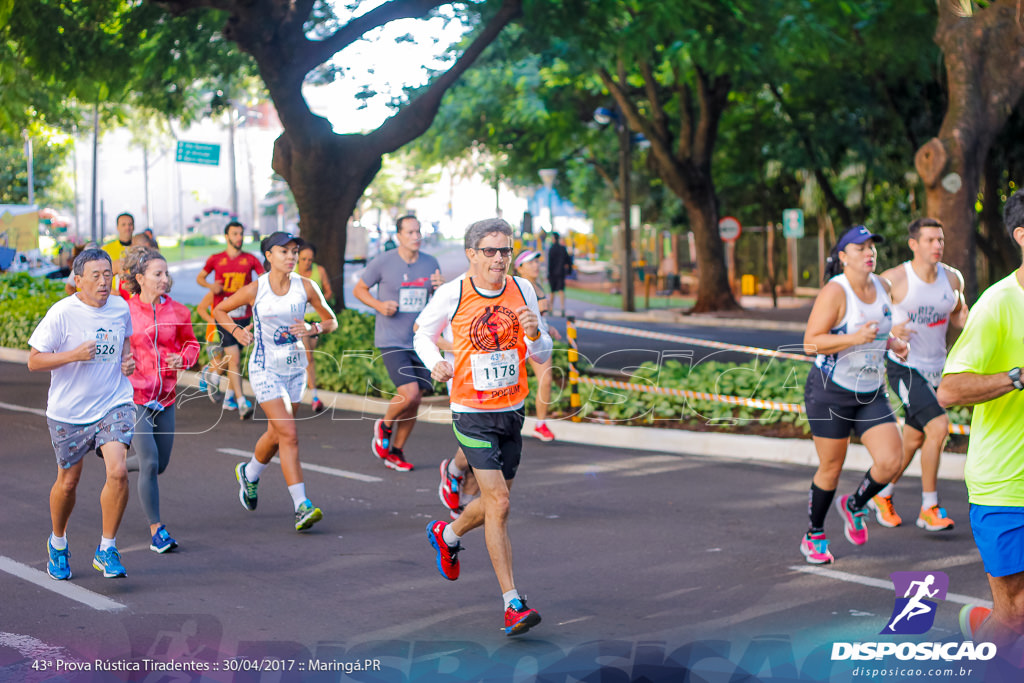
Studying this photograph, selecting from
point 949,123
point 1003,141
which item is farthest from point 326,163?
point 1003,141

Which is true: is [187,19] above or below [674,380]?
above

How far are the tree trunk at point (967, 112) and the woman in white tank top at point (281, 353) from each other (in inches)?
290

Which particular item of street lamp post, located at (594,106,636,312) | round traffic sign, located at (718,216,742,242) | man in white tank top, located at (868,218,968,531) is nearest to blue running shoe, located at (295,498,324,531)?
man in white tank top, located at (868,218,968,531)

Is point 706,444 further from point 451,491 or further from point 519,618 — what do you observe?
point 519,618

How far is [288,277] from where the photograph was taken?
28.1ft

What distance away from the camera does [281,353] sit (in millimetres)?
8336

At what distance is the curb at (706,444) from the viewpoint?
34.9 ft

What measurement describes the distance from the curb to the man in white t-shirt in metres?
4.54

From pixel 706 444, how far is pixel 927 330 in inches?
147

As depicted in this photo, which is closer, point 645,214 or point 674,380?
point 674,380

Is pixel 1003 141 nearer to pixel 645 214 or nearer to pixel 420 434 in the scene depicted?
pixel 420 434

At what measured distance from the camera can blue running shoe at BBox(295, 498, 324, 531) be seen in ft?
26.7

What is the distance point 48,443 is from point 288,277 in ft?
15.2

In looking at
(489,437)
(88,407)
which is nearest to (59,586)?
(88,407)
